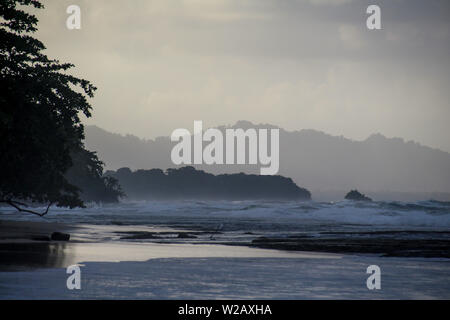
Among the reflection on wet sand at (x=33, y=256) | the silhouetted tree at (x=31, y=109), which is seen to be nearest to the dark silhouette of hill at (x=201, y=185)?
the silhouetted tree at (x=31, y=109)

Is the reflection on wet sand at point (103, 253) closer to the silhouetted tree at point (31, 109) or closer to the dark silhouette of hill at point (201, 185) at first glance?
the silhouetted tree at point (31, 109)

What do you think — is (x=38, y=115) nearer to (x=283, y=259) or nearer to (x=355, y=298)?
(x=283, y=259)

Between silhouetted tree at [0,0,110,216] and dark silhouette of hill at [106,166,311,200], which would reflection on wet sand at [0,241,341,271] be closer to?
silhouetted tree at [0,0,110,216]

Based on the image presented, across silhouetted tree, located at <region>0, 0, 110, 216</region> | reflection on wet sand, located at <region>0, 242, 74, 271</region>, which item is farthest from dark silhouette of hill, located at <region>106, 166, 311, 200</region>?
reflection on wet sand, located at <region>0, 242, 74, 271</region>

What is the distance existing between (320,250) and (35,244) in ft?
35.8

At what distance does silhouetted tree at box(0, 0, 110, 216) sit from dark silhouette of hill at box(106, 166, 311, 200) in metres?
153

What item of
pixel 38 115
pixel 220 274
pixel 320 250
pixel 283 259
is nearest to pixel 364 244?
pixel 320 250

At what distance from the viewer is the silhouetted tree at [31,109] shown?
81.4ft

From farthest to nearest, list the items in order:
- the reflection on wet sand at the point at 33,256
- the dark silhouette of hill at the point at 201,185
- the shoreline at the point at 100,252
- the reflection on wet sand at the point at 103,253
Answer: the dark silhouette of hill at the point at 201,185 → the shoreline at the point at 100,252 → the reflection on wet sand at the point at 103,253 → the reflection on wet sand at the point at 33,256

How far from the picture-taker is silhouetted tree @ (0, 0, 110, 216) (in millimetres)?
24797

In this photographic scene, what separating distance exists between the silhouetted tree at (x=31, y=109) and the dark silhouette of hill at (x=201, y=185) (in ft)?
503

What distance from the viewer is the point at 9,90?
2461 centimetres
